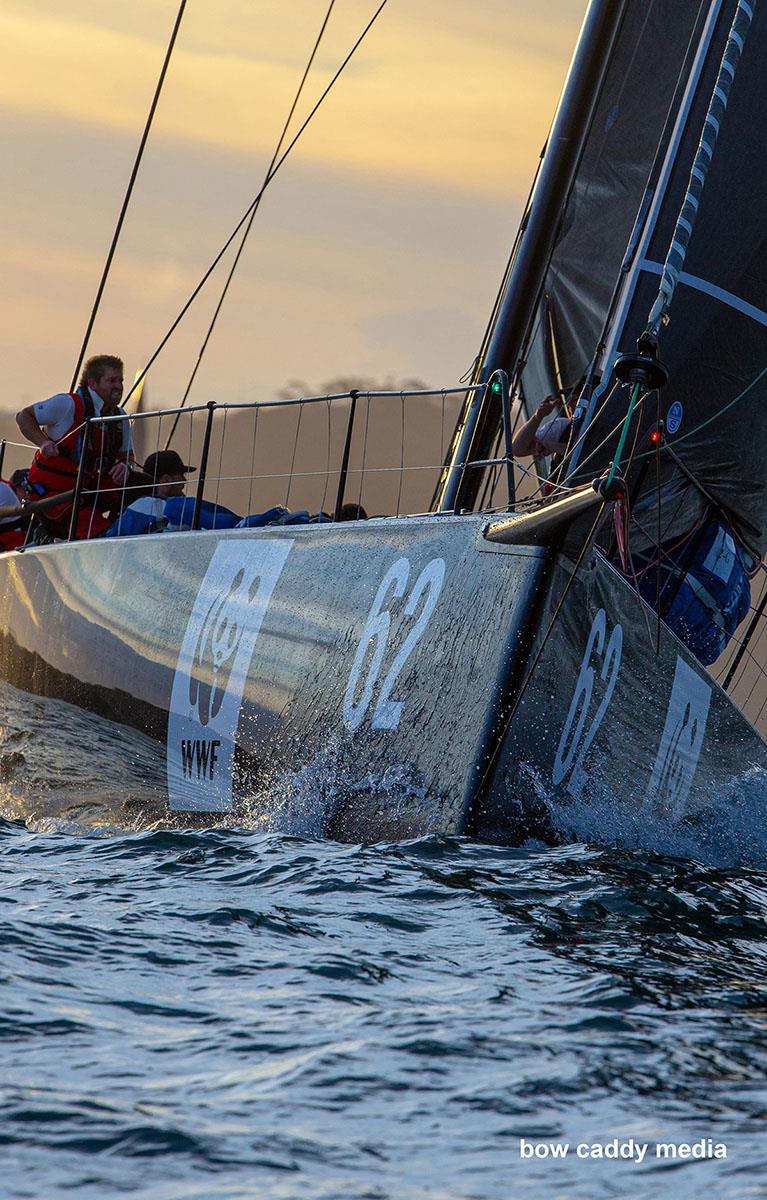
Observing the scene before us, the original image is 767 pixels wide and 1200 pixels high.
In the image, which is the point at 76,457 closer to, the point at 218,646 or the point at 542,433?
the point at 218,646

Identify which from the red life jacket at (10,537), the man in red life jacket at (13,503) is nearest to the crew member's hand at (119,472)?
the man in red life jacket at (13,503)

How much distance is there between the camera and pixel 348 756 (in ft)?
14.9

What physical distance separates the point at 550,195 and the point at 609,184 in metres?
0.53

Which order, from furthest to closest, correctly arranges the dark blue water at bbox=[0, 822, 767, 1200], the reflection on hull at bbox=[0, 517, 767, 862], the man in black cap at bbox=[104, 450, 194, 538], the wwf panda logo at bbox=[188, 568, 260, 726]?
1. the man in black cap at bbox=[104, 450, 194, 538]
2. the wwf panda logo at bbox=[188, 568, 260, 726]
3. the reflection on hull at bbox=[0, 517, 767, 862]
4. the dark blue water at bbox=[0, 822, 767, 1200]

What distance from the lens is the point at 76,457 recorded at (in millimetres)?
6746

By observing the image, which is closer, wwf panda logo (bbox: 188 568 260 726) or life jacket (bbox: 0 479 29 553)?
wwf panda logo (bbox: 188 568 260 726)

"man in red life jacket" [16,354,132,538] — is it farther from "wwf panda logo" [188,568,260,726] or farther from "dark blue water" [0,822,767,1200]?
"dark blue water" [0,822,767,1200]

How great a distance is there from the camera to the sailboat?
166 inches

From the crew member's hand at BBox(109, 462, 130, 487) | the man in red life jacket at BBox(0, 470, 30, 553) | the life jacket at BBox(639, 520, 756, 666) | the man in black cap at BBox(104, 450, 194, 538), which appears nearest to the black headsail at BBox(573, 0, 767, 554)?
the life jacket at BBox(639, 520, 756, 666)

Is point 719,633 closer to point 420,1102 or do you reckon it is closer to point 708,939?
point 708,939

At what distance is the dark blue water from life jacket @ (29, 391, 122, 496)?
279 cm

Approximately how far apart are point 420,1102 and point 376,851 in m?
1.96

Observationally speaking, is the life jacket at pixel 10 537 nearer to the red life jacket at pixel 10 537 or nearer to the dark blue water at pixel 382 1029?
the red life jacket at pixel 10 537

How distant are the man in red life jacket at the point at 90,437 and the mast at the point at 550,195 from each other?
5.13ft
